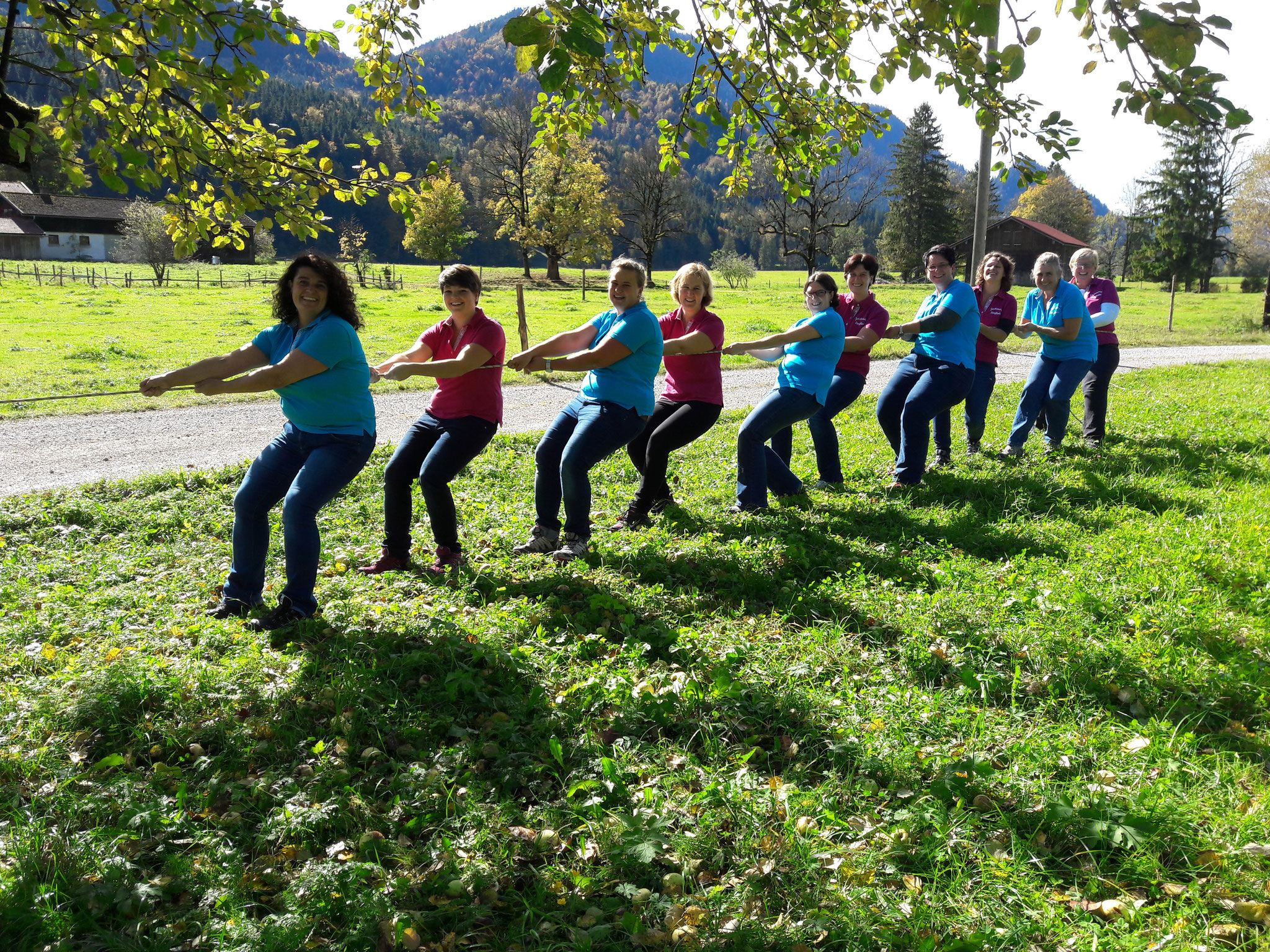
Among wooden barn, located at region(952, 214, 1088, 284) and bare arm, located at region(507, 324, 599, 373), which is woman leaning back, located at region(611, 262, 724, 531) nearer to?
bare arm, located at region(507, 324, 599, 373)

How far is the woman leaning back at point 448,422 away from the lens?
566cm

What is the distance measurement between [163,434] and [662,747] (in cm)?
899

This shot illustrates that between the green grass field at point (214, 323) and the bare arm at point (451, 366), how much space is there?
8143 millimetres

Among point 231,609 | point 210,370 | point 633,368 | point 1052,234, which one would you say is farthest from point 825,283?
point 1052,234

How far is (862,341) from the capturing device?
764cm

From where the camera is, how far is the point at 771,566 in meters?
5.95

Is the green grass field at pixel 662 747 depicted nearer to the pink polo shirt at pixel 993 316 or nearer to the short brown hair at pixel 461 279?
the short brown hair at pixel 461 279

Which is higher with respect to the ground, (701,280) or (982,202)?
(982,202)

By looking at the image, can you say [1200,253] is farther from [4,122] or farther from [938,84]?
[4,122]

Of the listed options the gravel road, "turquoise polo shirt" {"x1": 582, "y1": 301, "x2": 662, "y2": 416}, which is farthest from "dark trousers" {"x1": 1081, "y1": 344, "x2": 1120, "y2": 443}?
"turquoise polo shirt" {"x1": 582, "y1": 301, "x2": 662, "y2": 416}

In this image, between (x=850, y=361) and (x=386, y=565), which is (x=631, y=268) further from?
(x=850, y=361)

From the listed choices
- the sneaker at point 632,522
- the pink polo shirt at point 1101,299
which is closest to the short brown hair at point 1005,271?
the pink polo shirt at point 1101,299

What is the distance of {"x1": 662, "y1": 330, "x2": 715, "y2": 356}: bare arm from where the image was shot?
6.39 m

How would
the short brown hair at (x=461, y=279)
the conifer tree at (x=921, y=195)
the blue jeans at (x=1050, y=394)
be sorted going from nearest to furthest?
the short brown hair at (x=461, y=279) → the blue jeans at (x=1050, y=394) → the conifer tree at (x=921, y=195)
